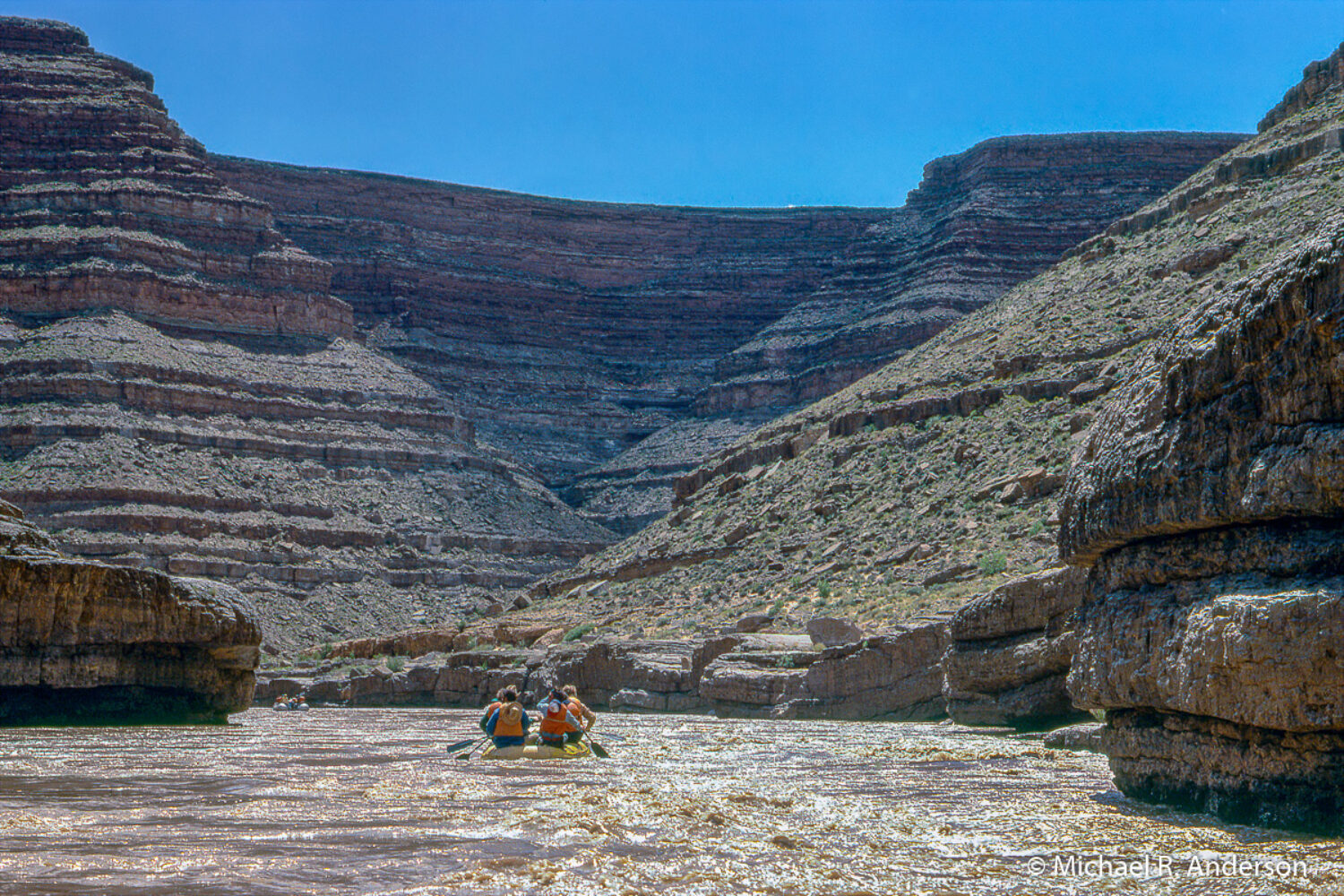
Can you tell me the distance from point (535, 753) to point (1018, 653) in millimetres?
6983

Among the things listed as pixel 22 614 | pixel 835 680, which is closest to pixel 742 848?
pixel 22 614

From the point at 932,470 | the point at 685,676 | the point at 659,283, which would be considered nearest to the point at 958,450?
the point at 932,470

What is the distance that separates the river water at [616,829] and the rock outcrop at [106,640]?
377 centimetres

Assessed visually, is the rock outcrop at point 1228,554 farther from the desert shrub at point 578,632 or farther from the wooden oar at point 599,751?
the desert shrub at point 578,632

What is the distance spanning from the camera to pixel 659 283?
11888 centimetres

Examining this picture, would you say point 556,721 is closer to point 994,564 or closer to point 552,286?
point 994,564

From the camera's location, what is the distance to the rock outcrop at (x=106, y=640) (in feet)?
67.2

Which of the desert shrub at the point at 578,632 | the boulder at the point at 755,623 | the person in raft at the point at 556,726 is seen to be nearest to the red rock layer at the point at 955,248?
the desert shrub at the point at 578,632

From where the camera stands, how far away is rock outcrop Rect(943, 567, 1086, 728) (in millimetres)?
18578

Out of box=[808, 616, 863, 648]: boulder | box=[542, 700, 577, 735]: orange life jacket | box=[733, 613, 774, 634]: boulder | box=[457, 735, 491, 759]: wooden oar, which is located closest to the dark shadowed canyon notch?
box=[733, 613, 774, 634]: boulder

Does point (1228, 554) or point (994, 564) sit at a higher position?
point (994, 564)

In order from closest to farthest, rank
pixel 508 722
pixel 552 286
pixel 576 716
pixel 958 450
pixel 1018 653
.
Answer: pixel 508 722
pixel 1018 653
pixel 576 716
pixel 958 450
pixel 552 286

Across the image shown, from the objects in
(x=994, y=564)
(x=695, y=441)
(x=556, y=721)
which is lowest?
(x=556, y=721)

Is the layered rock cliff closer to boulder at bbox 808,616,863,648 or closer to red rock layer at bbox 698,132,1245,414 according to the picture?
boulder at bbox 808,616,863,648
